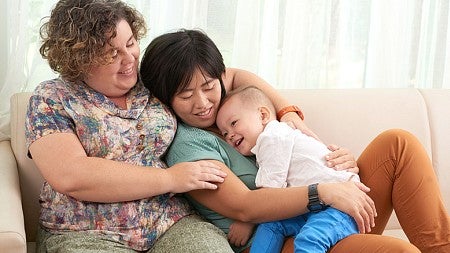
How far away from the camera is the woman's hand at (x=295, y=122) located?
93.9 inches

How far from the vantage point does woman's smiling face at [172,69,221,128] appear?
2.28m

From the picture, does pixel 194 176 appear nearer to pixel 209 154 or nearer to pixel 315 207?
pixel 209 154

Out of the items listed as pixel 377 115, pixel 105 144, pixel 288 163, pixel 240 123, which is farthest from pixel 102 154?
pixel 377 115

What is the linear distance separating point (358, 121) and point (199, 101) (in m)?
0.69

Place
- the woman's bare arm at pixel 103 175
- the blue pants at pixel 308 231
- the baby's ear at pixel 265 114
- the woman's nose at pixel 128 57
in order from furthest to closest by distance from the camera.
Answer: the baby's ear at pixel 265 114, the woman's nose at pixel 128 57, the woman's bare arm at pixel 103 175, the blue pants at pixel 308 231

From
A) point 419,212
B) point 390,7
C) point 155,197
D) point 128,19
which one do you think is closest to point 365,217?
point 419,212

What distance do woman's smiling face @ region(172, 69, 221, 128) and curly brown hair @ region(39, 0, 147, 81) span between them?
261 millimetres

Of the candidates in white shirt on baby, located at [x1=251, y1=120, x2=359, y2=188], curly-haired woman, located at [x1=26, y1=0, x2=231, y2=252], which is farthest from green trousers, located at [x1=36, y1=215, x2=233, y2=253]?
white shirt on baby, located at [x1=251, y1=120, x2=359, y2=188]

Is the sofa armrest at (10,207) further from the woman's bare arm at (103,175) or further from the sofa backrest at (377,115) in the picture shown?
the sofa backrest at (377,115)

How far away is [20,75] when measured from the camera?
2672mm

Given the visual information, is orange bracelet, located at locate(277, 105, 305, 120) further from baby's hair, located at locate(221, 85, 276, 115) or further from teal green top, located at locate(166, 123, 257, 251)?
teal green top, located at locate(166, 123, 257, 251)

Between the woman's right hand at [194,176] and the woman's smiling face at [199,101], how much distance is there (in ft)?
0.59

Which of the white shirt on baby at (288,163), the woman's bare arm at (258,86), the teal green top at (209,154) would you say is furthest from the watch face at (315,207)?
the woman's bare arm at (258,86)

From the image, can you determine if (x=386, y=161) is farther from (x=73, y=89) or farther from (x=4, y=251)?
(x=4, y=251)
